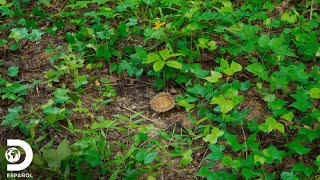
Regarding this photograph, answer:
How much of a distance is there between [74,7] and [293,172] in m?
2.14

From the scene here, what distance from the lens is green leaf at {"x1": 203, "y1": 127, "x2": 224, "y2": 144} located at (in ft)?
8.32

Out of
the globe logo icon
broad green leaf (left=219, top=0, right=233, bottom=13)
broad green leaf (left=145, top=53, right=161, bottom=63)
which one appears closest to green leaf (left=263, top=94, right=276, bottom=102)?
broad green leaf (left=145, top=53, right=161, bottom=63)

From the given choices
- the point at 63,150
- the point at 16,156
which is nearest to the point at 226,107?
the point at 63,150

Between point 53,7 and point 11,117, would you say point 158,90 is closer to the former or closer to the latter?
point 11,117

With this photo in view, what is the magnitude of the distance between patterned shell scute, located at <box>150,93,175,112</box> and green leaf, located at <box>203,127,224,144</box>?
0.42m

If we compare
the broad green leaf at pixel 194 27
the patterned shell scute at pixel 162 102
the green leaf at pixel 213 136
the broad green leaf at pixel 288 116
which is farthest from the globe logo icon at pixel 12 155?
the broad green leaf at pixel 288 116

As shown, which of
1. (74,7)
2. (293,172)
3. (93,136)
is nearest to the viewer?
(293,172)

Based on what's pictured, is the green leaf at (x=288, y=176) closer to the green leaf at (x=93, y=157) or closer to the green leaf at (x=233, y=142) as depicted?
the green leaf at (x=233, y=142)

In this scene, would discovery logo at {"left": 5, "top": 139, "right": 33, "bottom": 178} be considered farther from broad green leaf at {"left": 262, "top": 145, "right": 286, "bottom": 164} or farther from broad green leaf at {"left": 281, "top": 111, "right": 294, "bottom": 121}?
broad green leaf at {"left": 281, "top": 111, "right": 294, "bottom": 121}

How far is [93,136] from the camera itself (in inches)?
106

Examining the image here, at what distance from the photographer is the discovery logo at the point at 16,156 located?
8.07 feet

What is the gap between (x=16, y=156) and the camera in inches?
99.3

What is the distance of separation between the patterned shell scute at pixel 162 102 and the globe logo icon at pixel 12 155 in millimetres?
881

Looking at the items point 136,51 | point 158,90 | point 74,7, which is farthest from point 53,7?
point 158,90
